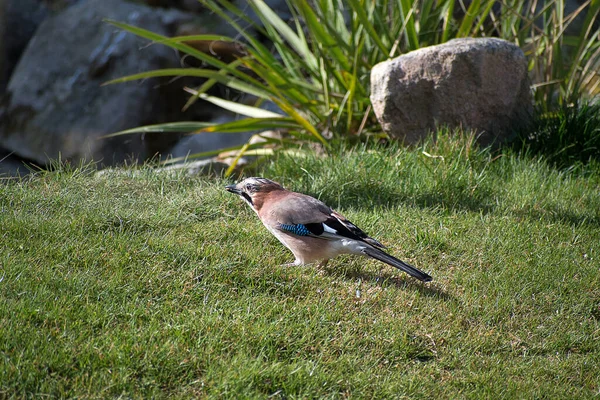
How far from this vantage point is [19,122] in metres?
9.70

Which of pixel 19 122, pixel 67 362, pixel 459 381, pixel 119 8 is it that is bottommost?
pixel 19 122

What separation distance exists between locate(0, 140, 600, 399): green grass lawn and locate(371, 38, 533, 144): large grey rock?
790 millimetres

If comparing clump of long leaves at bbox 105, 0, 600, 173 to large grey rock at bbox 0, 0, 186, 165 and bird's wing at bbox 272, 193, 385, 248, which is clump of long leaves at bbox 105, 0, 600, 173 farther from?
large grey rock at bbox 0, 0, 186, 165

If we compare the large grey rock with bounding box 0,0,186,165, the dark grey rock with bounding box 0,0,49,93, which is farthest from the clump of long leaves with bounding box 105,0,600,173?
the dark grey rock with bounding box 0,0,49,93

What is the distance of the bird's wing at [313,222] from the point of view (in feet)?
13.3

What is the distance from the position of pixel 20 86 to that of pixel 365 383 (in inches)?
324

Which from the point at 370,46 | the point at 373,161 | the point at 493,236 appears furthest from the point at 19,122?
the point at 493,236

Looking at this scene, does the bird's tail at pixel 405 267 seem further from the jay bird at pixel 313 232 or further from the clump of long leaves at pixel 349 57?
A: the clump of long leaves at pixel 349 57

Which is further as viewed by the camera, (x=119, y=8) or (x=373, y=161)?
(x=119, y=8)

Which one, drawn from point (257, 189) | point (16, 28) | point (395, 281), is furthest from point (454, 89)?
point (16, 28)

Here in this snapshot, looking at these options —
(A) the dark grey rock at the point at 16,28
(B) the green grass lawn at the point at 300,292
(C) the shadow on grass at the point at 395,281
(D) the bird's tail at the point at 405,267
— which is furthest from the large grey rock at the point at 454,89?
(A) the dark grey rock at the point at 16,28

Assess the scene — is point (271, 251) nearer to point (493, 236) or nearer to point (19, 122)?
point (493, 236)

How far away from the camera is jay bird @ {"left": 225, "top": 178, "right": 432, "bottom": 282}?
3998 mm

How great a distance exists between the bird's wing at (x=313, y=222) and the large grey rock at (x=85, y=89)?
18.4 ft
